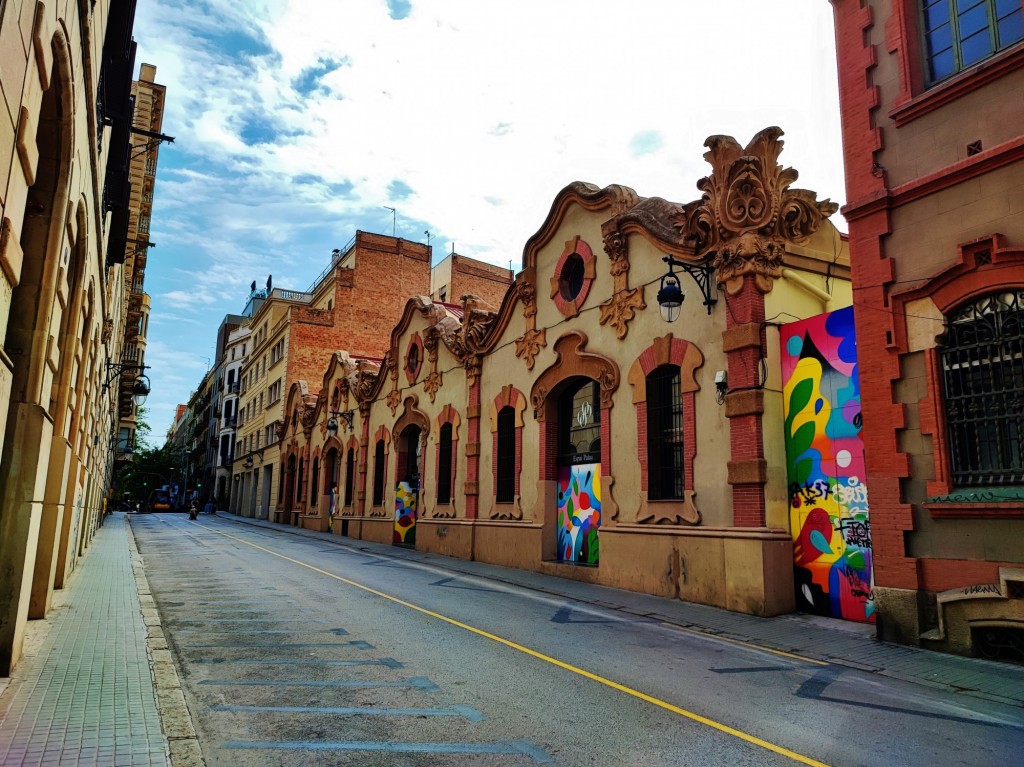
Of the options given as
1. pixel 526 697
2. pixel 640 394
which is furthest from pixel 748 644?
pixel 640 394

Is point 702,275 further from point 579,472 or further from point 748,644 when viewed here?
point 748,644

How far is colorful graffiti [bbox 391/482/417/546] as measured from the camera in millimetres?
26688

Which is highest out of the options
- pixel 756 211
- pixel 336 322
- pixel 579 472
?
pixel 336 322

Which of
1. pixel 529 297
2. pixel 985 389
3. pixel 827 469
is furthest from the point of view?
pixel 529 297

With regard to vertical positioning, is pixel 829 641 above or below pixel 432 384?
below

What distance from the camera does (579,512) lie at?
16953 millimetres

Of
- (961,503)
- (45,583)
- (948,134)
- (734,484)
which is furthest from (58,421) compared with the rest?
(948,134)

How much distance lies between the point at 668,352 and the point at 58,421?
10.4 metres

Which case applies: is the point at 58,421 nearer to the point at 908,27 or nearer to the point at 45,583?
the point at 45,583

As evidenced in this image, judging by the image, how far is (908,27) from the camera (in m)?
10.2

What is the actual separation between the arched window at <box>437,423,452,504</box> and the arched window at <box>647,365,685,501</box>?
33.9 feet

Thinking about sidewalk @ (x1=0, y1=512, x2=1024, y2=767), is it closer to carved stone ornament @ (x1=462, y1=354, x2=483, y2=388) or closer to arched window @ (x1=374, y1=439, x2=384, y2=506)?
carved stone ornament @ (x1=462, y1=354, x2=483, y2=388)

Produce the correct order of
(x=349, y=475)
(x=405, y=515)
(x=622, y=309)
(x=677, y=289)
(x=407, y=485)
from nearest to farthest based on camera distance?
(x=677, y=289) → (x=622, y=309) → (x=405, y=515) → (x=407, y=485) → (x=349, y=475)

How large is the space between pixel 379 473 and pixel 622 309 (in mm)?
17636
